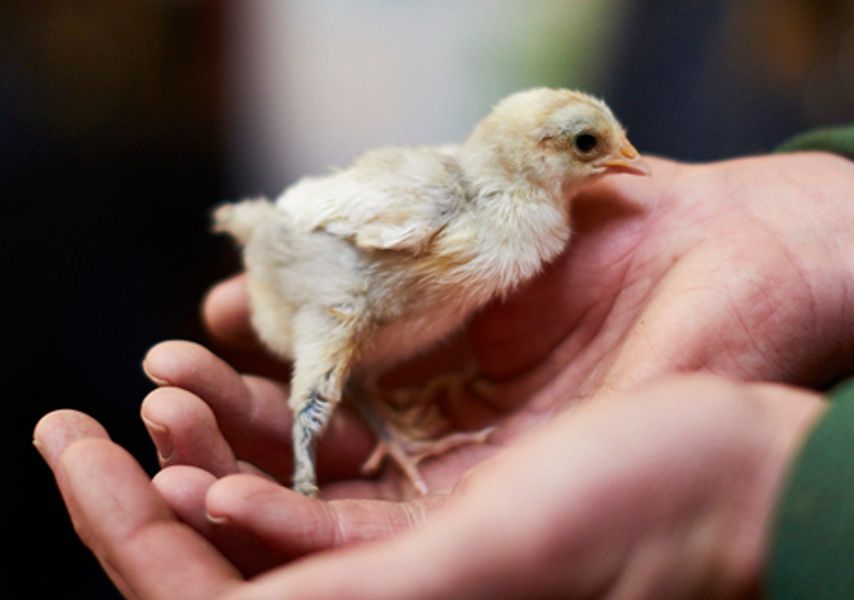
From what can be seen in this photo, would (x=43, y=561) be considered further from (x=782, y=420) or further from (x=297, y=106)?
(x=297, y=106)

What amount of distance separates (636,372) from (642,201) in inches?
14.9

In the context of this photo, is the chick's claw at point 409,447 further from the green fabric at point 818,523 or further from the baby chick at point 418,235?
the green fabric at point 818,523

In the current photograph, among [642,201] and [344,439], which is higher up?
[642,201]

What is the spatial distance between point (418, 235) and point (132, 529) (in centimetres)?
53

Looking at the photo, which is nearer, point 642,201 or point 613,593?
point 613,593

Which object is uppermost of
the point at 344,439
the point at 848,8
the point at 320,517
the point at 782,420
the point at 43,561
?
the point at 848,8

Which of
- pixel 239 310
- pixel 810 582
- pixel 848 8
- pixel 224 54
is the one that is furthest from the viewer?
pixel 224 54

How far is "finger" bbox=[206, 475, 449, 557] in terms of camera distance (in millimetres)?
808

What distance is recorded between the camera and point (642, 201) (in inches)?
49.1

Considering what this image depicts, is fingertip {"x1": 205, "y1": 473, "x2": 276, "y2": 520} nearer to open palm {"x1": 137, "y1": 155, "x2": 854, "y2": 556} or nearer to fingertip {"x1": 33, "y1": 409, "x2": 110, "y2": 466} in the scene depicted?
open palm {"x1": 137, "y1": 155, "x2": 854, "y2": 556}

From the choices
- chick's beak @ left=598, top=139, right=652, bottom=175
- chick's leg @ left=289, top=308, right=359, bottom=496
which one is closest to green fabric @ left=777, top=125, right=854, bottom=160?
chick's beak @ left=598, top=139, right=652, bottom=175

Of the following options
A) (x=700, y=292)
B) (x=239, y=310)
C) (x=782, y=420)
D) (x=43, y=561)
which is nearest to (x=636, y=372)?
(x=700, y=292)

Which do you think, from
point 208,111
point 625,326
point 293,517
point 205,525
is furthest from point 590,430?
point 208,111

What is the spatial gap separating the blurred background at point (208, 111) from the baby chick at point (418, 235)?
0.29 m
